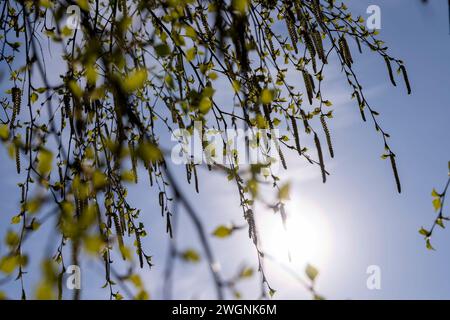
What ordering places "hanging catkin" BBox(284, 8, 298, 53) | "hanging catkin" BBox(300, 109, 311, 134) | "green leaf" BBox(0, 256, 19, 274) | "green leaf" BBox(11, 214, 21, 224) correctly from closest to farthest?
"green leaf" BBox(0, 256, 19, 274) → "green leaf" BBox(11, 214, 21, 224) → "hanging catkin" BBox(300, 109, 311, 134) → "hanging catkin" BBox(284, 8, 298, 53)

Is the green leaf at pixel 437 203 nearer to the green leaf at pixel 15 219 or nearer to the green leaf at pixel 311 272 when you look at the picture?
the green leaf at pixel 311 272

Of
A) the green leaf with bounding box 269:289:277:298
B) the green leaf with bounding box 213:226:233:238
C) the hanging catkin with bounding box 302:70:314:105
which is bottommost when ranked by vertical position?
the green leaf with bounding box 269:289:277:298

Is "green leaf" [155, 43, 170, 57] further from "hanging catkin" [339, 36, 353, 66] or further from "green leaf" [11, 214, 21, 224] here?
"hanging catkin" [339, 36, 353, 66]

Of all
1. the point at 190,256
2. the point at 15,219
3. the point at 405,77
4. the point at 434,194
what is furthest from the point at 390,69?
the point at 15,219

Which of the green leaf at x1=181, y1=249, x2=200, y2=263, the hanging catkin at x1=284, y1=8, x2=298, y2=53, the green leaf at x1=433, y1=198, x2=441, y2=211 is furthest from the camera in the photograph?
the hanging catkin at x1=284, y1=8, x2=298, y2=53

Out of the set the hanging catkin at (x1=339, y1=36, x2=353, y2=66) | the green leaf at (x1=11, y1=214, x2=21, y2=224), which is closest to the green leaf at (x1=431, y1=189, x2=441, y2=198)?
the hanging catkin at (x1=339, y1=36, x2=353, y2=66)

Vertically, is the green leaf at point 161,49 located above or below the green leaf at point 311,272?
above

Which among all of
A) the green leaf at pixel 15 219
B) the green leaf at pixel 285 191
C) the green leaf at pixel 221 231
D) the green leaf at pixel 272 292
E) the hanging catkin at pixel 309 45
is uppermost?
the hanging catkin at pixel 309 45

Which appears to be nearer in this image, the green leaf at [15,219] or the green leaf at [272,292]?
the green leaf at [15,219]

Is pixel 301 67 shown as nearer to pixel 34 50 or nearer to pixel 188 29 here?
pixel 188 29

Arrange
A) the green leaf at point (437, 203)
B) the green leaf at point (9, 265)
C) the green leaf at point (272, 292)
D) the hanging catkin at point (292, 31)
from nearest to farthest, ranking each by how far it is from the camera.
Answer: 1. the green leaf at point (9, 265)
2. the green leaf at point (437, 203)
3. the green leaf at point (272, 292)
4. the hanging catkin at point (292, 31)

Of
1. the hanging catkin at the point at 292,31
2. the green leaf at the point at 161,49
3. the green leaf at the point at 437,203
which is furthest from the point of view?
the hanging catkin at the point at 292,31

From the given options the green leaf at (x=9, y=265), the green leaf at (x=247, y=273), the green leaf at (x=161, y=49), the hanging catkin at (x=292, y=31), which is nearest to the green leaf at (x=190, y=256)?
the green leaf at (x=247, y=273)
